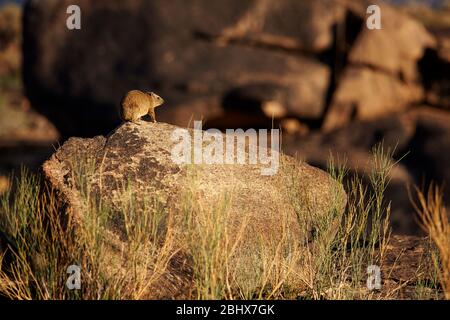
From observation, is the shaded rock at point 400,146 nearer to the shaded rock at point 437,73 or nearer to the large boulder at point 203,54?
the shaded rock at point 437,73

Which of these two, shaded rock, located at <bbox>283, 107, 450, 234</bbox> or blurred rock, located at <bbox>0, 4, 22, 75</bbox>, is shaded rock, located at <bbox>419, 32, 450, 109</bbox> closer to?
shaded rock, located at <bbox>283, 107, 450, 234</bbox>

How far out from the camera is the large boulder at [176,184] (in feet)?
21.1

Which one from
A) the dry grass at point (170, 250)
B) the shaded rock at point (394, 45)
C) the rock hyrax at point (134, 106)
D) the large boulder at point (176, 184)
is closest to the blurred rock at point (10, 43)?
the shaded rock at point (394, 45)

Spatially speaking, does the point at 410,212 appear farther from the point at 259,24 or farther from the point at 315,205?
the point at 315,205

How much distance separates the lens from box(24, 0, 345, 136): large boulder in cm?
1741

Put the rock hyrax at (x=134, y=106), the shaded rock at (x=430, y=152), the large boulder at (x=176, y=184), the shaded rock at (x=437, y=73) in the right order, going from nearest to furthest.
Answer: the large boulder at (x=176, y=184) < the rock hyrax at (x=134, y=106) < the shaded rock at (x=430, y=152) < the shaded rock at (x=437, y=73)

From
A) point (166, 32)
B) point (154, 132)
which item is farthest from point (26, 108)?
point (154, 132)

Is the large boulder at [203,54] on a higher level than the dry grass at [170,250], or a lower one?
higher

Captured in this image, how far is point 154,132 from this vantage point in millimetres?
7145

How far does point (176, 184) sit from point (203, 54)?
11216mm

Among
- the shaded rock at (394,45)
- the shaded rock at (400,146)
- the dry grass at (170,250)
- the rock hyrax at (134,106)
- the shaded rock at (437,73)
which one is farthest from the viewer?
the shaded rock at (437,73)

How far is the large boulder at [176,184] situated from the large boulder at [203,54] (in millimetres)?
10155

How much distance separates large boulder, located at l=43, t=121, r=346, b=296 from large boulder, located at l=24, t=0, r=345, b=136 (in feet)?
33.3
